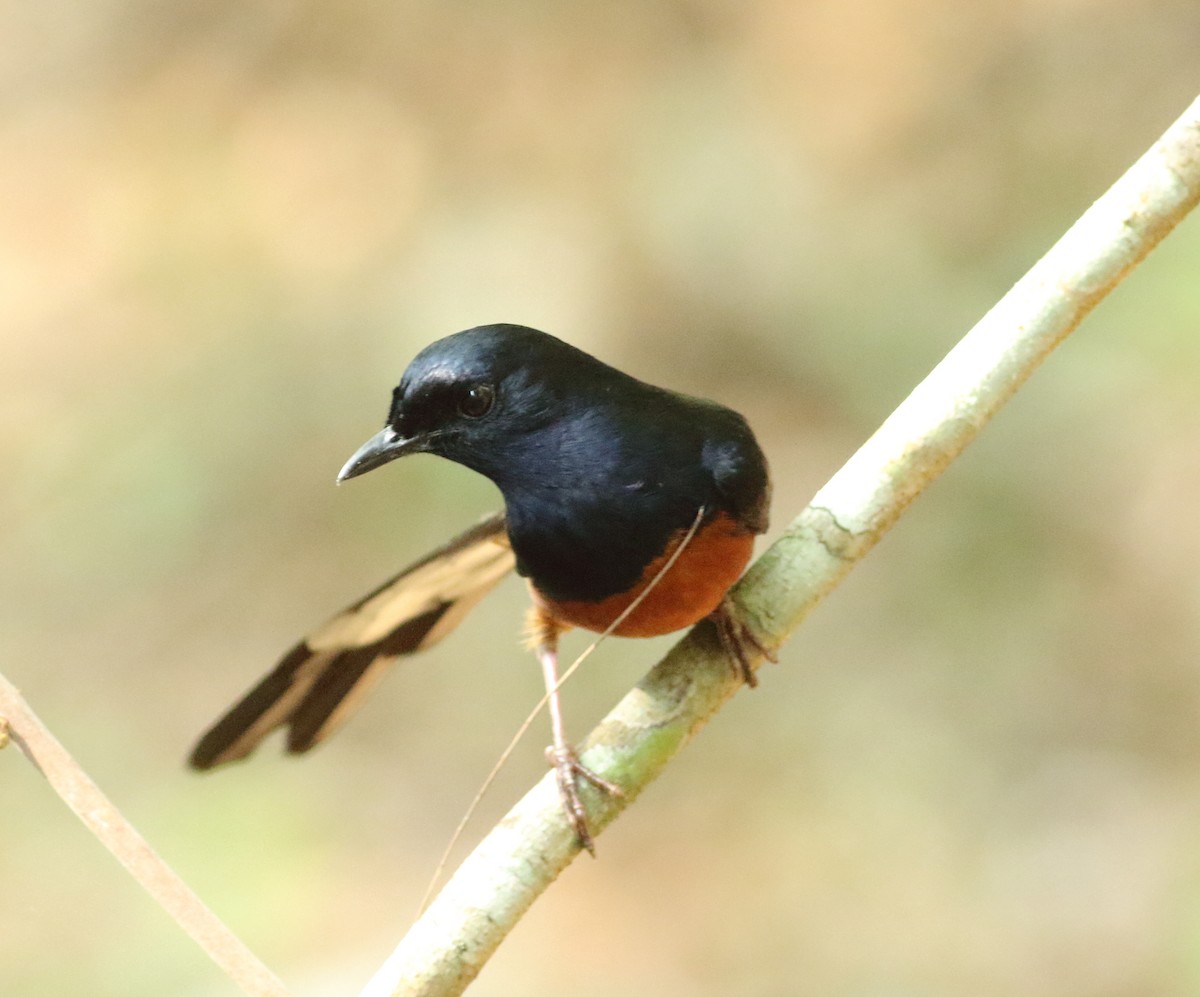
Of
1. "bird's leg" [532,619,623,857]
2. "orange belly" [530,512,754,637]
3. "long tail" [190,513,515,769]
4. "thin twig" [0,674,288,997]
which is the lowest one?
"long tail" [190,513,515,769]

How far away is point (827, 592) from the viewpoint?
2525mm

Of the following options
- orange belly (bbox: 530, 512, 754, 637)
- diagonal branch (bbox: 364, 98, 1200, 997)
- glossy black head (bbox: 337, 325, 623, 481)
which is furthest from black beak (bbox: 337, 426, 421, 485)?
diagonal branch (bbox: 364, 98, 1200, 997)

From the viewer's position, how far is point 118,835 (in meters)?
1.63

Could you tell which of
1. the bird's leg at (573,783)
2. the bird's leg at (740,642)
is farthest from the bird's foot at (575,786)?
the bird's leg at (740,642)

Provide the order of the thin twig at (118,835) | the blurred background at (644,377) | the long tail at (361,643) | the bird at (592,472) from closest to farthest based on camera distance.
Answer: the thin twig at (118,835), the bird at (592,472), the long tail at (361,643), the blurred background at (644,377)

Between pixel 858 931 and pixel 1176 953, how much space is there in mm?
1132

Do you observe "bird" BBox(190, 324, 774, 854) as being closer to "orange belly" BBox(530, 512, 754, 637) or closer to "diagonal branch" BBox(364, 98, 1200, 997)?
"orange belly" BBox(530, 512, 754, 637)

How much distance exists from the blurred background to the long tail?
1.99m

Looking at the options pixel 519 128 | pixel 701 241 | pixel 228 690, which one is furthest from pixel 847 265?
pixel 228 690

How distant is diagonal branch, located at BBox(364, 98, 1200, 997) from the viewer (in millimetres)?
2352

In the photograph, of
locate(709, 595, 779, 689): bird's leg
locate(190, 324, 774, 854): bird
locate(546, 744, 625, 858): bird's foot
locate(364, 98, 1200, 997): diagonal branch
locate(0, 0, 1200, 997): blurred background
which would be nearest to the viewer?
locate(546, 744, 625, 858): bird's foot

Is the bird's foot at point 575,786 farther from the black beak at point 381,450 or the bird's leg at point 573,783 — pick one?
the black beak at point 381,450

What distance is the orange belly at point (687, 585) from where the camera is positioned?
2695 millimetres

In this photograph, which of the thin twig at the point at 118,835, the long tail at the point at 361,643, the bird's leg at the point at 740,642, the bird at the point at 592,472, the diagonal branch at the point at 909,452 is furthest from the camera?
the long tail at the point at 361,643
